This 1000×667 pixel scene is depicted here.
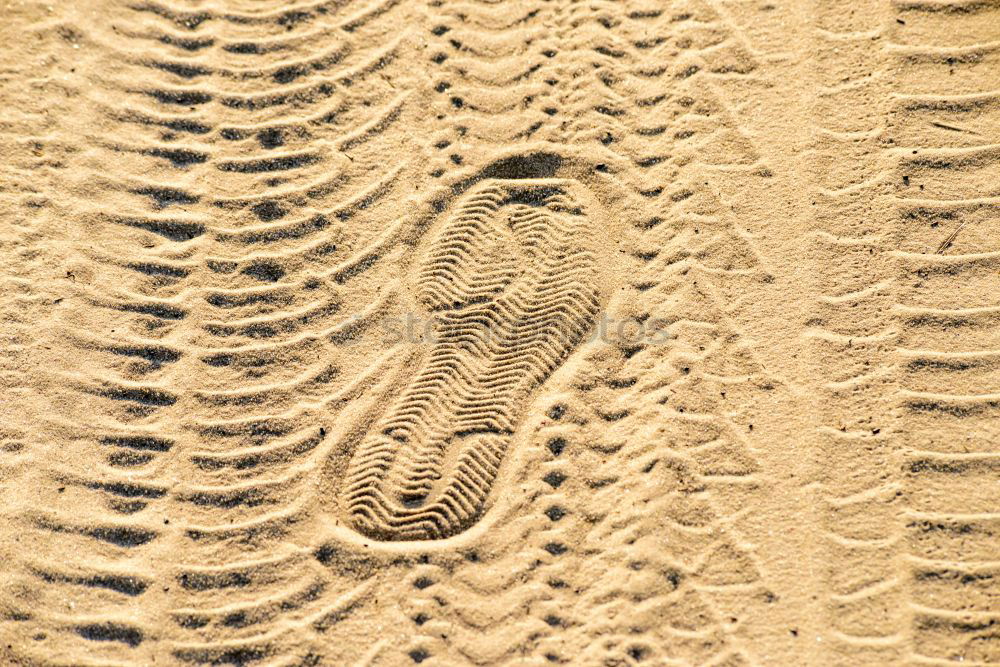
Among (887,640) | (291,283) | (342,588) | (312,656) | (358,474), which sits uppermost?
(291,283)

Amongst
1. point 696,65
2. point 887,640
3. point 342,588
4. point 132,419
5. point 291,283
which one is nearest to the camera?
point 887,640

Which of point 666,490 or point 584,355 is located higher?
point 584,355

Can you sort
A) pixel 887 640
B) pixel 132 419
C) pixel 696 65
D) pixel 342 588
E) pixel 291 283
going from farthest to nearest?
pixel 696 65 < pixel 291 283 < pixel 132 419 < pixel 342 588 < pixel 887 640

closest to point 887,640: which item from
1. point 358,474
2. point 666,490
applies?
point 666,490

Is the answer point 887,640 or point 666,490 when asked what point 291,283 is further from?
point 887,640

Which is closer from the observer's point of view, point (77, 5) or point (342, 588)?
point (342, 588)

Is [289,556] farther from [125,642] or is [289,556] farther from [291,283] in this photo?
[291,283]
